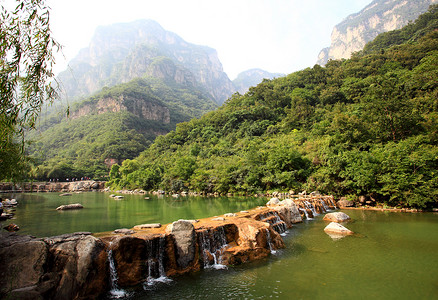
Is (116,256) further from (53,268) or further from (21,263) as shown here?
(21,263)

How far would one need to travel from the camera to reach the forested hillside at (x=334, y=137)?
19406mm

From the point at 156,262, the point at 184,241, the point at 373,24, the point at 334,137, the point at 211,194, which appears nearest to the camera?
the point at 156,262

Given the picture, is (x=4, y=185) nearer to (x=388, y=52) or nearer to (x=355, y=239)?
(x=355, y=239)

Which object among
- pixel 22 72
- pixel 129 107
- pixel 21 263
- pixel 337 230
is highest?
pixel 129 107

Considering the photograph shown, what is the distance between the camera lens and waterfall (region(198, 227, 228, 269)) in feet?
29.5

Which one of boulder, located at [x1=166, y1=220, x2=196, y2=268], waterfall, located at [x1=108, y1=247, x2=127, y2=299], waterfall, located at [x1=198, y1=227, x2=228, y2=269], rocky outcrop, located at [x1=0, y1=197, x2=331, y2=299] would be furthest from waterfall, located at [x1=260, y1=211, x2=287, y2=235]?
waterfall, located at [x1=108, y1=247, x2=127, y2=299]

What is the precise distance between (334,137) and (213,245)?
22127 mm

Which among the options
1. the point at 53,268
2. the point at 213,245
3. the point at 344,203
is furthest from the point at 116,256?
the point at 344,203

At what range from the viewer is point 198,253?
893 cm

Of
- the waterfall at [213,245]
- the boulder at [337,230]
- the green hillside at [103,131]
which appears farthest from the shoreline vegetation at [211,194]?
the waterfall at [213,245]

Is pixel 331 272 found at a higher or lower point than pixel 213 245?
lower

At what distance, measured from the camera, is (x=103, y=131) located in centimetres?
9125

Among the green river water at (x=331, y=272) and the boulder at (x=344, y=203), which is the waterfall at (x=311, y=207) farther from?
the green river water at (x=331, y=272)

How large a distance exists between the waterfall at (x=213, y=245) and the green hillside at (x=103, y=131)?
63591mm
